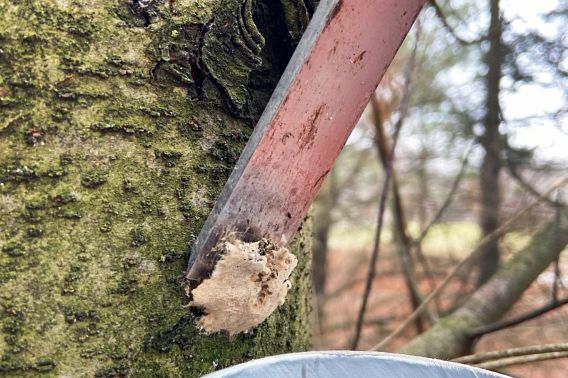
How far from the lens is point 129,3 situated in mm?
633

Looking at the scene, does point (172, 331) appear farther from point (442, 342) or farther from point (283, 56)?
point (442, 342)

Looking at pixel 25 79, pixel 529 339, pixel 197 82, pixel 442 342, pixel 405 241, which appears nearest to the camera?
pixel 25 79

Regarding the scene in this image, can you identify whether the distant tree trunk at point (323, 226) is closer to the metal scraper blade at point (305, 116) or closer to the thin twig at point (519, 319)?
the thin twig at point (519, 319)

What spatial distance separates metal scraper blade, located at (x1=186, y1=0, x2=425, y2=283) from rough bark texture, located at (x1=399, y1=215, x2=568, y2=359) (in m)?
0.97

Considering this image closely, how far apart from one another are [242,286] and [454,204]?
402 centimetres

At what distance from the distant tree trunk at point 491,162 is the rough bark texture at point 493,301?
1.58 metres

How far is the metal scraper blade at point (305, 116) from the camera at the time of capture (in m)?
0.60

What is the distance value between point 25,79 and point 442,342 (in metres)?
1.30

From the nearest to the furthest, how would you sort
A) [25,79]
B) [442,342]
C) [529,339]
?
[25,79], [442,342], [529,339]

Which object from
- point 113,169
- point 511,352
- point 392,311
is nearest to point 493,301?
point 511,352

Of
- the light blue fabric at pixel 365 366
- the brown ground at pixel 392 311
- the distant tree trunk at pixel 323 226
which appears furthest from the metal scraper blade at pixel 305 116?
the distant tree trunk at pixel 323 226

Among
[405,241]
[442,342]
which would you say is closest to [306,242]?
[442,342]

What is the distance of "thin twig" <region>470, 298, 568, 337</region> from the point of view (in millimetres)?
1412

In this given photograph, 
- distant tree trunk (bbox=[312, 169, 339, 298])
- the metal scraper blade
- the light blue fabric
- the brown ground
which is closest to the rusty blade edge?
the metal scraper blade
